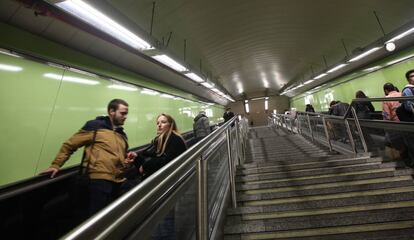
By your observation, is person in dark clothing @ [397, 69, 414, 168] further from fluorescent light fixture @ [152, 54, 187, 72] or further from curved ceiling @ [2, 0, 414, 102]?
fluorescent light fixture @ [152, 54, 187, 72]

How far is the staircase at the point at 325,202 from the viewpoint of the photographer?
6.12ft

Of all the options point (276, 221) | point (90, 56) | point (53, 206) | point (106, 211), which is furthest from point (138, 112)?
point (106, 211)

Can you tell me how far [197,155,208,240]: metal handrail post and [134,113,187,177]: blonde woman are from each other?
0.38 metres

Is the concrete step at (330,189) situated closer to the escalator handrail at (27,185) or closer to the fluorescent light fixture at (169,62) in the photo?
the escalator handrail at (27,185)

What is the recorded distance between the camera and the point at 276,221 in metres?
2.01

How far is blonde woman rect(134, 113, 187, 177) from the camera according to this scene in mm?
1636

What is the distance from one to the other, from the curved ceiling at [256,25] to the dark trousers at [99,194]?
2.00 m

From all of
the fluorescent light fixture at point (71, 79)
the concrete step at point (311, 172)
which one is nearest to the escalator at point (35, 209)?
the fluorescent light fixture at point (71, 79)

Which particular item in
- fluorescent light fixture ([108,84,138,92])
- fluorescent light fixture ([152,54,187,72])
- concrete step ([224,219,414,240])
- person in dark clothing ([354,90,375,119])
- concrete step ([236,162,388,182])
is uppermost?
fluorescent light fixture ([152,54,187,72])

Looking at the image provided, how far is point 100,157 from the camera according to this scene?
1647 millimetres

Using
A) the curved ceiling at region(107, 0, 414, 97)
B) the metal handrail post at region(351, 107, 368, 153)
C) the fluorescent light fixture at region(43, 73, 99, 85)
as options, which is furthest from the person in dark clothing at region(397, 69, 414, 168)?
the fluorescent light fixture at region(43, 73, 99, 85)

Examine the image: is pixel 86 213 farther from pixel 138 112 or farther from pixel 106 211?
pixel 138 112

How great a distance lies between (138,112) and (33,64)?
2.24 meters

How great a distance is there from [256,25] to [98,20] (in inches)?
162
